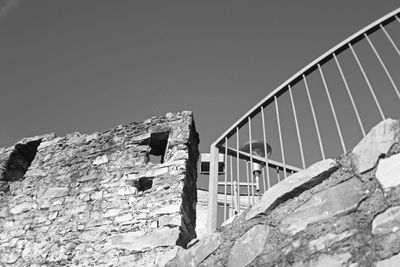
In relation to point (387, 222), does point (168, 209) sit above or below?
above

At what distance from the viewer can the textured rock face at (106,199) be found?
3711 mm

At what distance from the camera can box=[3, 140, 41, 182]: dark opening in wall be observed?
538 cm

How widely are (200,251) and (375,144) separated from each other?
123cm

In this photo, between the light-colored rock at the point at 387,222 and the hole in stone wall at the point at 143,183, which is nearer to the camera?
the light-colored rock at the point at 387,222

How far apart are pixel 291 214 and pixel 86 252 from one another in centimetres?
224

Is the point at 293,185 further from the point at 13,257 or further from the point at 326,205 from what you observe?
the point at 13,257

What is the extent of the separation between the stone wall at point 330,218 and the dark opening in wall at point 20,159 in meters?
3.64

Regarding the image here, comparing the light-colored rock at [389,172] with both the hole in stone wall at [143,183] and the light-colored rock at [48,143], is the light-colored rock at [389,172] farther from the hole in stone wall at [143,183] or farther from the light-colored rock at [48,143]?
the light-colored rock at [48,143]

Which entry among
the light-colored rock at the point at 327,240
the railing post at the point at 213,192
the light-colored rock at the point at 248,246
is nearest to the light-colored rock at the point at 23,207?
the railing post at the point at 213,192

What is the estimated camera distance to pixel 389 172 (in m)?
1.93

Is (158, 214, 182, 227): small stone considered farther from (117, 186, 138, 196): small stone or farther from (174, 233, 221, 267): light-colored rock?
(174, 233, 221, 267): light-colored rock

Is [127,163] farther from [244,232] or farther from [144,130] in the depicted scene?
[244,232]

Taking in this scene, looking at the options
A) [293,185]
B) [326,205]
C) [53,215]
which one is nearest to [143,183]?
[53,215]

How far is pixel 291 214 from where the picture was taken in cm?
229
